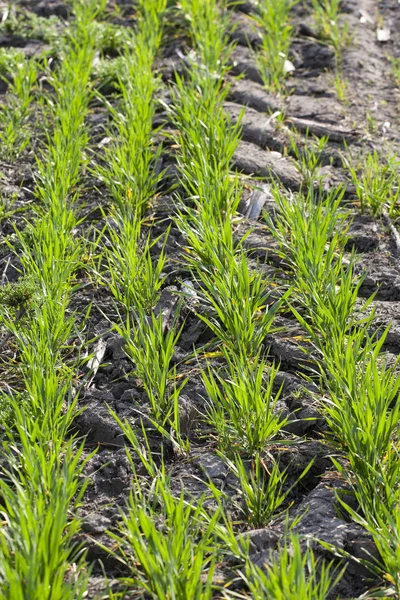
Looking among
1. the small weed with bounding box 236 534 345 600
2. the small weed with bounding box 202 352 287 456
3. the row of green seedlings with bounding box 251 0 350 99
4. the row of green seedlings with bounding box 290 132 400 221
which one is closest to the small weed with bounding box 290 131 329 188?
the row of green seedlings with bounding box 290 132 400 221

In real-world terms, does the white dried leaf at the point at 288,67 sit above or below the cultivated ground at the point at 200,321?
above

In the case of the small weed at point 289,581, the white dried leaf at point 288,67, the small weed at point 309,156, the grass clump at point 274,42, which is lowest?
the small weed at point 289,581

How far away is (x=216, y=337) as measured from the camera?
7.72 ft

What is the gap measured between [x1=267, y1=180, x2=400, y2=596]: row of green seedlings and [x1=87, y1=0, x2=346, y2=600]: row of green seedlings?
0.13m

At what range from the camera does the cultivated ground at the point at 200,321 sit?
167 centimetres

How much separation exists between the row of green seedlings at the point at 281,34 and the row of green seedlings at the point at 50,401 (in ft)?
2.93

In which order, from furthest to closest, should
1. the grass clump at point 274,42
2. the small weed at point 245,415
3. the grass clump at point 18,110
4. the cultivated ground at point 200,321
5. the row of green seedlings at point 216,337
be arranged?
the grass clump at point 274,42, the grass clump at point 18,110, the small weed at point 245,415, the cultivated ground at point 200,321, the row of green seedlings at point 216,337

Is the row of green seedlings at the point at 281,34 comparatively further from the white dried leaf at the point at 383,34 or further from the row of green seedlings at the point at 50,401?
the row of green seedlings at the point at 50,401

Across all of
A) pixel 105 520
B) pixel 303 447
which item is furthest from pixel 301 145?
pixel 105 520

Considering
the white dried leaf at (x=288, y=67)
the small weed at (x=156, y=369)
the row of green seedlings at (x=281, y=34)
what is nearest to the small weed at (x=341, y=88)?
the row of green seedlings at (x=281, y=34)

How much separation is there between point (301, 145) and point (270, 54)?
29.1 inches

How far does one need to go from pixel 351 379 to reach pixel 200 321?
0.64 m

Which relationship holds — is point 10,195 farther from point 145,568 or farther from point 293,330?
point 145,568

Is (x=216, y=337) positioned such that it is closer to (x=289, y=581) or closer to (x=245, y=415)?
(x=245, y=415)
